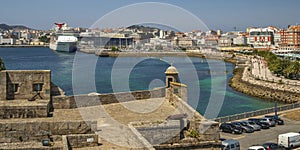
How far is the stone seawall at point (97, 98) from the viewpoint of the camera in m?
11.9

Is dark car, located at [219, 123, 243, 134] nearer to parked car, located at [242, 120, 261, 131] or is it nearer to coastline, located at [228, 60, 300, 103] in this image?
parked car, located at [242, 120, 261, 131]

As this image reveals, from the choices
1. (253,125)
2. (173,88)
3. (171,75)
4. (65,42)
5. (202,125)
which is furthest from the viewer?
(65,42)

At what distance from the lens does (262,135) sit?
56.9ft

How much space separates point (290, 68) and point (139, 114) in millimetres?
41623

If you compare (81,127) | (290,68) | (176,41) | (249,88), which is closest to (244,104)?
(249,88)

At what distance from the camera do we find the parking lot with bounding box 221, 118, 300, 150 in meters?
15.9

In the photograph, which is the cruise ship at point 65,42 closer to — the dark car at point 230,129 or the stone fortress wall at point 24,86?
the dark car at point 230,129

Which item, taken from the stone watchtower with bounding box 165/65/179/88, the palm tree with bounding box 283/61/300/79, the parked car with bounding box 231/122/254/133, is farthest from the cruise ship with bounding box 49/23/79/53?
the stone watchtower with bounding box 165/65/179/88

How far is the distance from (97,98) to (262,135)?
8400 mm

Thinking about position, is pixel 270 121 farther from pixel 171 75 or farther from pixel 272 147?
pixel 171 75

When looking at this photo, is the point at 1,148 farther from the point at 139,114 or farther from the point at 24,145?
the point at 139,114

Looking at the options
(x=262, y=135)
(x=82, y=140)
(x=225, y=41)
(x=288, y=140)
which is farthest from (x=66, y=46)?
(x=82, y=140)

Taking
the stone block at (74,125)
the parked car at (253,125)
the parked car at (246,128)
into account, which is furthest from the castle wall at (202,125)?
the parked car at (253,125)

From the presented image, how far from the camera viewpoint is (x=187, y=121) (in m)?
9.92
